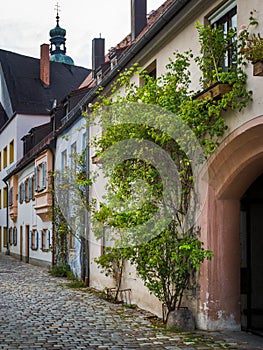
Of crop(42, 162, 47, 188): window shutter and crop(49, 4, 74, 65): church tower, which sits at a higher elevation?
crop(49, 4, 74, 65): church tower

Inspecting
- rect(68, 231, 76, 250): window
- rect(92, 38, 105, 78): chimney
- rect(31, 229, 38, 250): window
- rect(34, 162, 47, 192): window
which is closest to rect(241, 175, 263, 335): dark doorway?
rect(68, 231, 76, 250): window

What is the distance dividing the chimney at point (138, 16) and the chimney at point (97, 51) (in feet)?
18.5

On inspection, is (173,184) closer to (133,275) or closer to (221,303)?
(221,303)

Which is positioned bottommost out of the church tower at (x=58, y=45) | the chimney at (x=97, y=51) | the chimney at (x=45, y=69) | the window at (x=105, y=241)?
the window at (x=105, y=241)

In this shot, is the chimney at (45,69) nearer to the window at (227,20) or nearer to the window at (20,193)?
the window at (20,193)

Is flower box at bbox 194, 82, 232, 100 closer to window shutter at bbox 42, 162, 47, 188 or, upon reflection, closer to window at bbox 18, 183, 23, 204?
window shutter at bbox 42, 162, 47, 188

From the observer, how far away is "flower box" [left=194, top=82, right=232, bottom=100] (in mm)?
8828

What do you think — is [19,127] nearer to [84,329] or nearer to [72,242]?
[72,242]

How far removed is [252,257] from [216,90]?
9.95ft

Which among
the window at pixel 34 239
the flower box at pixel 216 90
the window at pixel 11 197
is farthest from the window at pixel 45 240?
the flower box at pixel 216 90

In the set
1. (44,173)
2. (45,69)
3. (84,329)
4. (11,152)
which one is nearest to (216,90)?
(84,329)

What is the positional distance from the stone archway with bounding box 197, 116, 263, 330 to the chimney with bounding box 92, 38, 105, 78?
13512mm

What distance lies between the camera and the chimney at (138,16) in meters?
17.0

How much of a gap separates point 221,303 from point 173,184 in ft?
6.84
